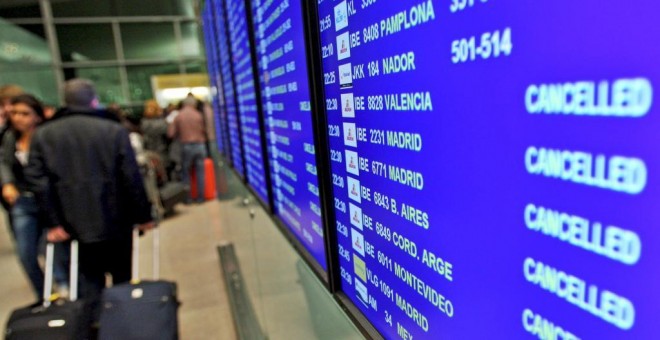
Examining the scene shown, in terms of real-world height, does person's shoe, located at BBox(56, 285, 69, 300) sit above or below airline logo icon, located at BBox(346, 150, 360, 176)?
below

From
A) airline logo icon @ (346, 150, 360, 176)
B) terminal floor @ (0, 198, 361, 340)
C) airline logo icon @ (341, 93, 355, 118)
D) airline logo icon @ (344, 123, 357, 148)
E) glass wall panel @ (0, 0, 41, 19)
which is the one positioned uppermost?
glass wall panel @ (0, 0, 41, 19)

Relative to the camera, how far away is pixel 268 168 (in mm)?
2062

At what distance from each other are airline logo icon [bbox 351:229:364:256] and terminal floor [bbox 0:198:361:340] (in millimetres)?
206

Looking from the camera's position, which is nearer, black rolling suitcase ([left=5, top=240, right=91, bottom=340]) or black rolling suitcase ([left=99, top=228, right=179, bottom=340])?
black rolling suitcase ([left=5, top=240, right=91, bottom=340])

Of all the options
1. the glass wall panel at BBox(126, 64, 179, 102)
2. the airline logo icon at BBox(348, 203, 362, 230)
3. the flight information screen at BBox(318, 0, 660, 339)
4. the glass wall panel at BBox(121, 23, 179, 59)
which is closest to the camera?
the flight information screen at BBox(318, 0, 660, 339)

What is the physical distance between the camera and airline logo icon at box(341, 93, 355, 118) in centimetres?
96

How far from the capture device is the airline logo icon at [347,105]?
3.14ft

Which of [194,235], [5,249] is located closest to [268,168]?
[194,235]

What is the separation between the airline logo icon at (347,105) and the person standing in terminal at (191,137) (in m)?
7.02

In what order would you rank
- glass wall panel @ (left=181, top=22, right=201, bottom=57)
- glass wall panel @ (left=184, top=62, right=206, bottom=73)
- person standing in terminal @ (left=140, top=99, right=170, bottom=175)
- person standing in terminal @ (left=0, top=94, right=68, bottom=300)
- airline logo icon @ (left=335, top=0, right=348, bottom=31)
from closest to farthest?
airline logo icon @ (left=335, top=0, right=348, bottom=31) → person standing in terminal @ (left=0, top=94, right=68, bottom=300) → person standing in terminal @ (left=140, top=99, right=170, bottom=175) → glass wall panel @ (left=181, top=22, right=201, bottom=57) → glass wall panel @ (left=184, top=62, right=206, bottom=73)

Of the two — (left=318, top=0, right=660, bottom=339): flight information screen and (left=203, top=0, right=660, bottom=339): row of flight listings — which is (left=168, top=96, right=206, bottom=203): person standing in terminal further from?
(left=318, top=0, right=660, bottom=339): flight information screen

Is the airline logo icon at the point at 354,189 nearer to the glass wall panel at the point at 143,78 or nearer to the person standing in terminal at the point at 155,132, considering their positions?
the person standing in terminal at the point at 155,132

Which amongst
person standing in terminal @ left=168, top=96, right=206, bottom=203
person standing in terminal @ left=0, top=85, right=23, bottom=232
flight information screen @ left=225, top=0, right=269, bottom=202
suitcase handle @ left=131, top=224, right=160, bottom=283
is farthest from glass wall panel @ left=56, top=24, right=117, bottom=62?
flight information screen @ left=225, top=0, right=269, bottom=202

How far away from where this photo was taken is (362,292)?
107 cm
